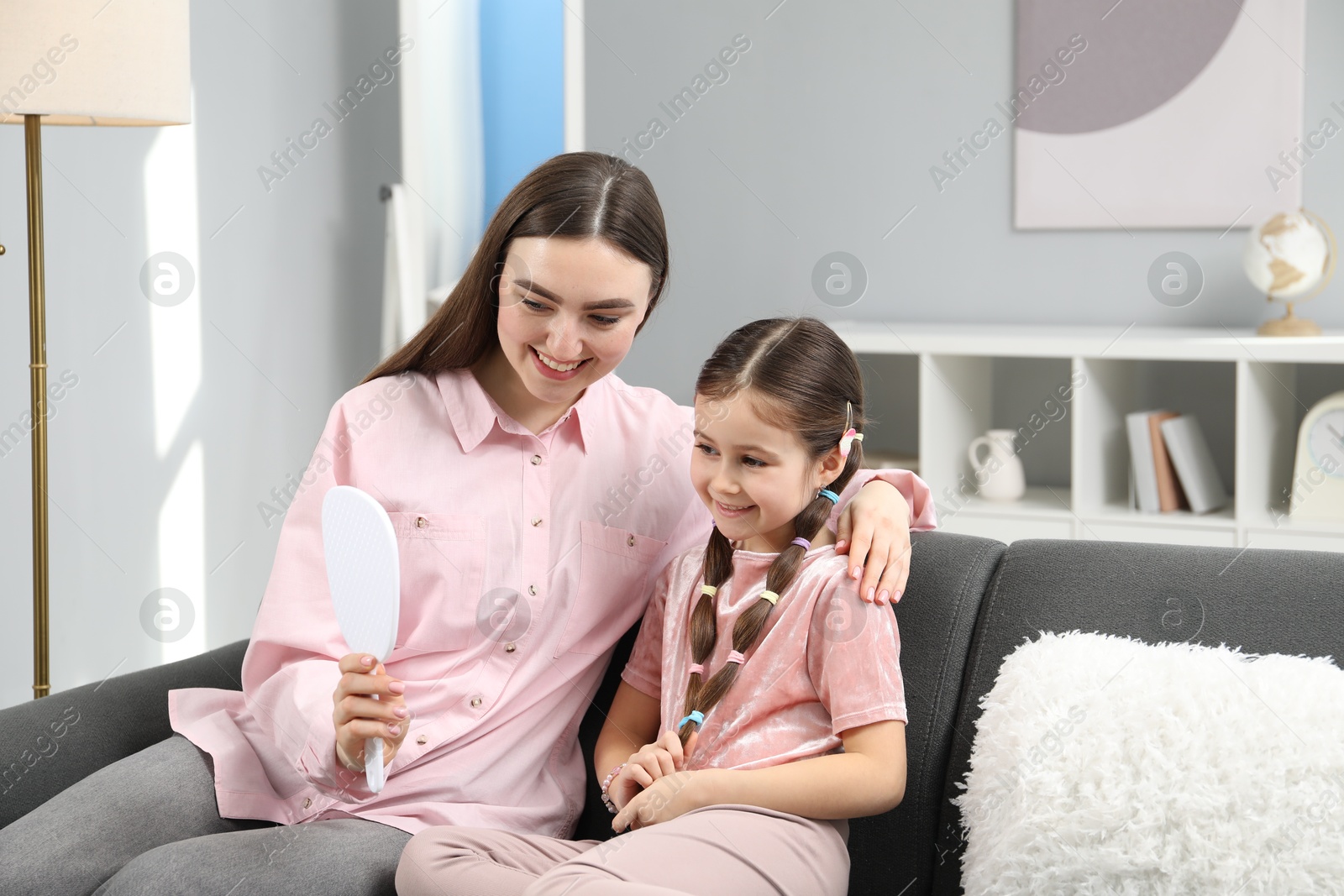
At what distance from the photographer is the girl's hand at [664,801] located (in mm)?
1146

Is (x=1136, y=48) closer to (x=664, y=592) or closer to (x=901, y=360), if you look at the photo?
(x=901, y=360)

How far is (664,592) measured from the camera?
138 cm

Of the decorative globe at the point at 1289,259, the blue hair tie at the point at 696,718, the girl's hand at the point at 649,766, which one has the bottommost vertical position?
the girl's hand at the point at 649,766

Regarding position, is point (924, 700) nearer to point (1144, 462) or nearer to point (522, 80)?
point (1144, 462)

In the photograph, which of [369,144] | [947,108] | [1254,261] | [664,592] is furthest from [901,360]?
[664,592]

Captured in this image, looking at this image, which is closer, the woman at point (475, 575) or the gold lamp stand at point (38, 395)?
the woman at point (475, 575)

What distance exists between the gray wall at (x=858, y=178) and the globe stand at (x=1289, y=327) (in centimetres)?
18

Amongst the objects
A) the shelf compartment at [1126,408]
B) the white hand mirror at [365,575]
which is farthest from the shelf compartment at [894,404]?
the white hand mirror at [365,575]

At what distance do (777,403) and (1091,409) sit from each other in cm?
166

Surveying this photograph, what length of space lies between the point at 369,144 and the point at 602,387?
2.20m

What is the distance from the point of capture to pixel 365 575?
1104 millimetres

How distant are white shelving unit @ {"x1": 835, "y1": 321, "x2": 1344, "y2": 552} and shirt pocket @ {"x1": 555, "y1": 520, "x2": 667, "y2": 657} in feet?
4.48

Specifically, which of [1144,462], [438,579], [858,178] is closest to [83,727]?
[438,579]

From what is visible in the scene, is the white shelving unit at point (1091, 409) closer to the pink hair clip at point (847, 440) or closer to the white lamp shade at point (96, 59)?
the pink hair clip at point (847, 440)
